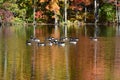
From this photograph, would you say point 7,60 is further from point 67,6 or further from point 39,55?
point 67,6

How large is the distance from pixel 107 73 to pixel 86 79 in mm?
2339

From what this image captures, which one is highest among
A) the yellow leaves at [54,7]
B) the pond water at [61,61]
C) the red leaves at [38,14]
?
the yellow leaves at [54,7]

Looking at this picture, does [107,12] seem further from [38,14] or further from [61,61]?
[61,61]

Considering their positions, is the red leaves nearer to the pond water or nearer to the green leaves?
the green leaves

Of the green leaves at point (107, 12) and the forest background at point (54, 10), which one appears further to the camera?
the green leaves at point (107, 12)

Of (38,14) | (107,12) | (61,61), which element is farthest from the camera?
(38,14)

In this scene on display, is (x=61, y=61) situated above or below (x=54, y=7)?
below

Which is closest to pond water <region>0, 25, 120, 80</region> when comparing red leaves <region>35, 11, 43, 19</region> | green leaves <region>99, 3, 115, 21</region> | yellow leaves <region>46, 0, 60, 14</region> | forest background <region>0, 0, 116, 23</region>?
yellow leaves <region>46, 0, 60, 14</region>

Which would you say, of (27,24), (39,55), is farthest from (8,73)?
(27,24)

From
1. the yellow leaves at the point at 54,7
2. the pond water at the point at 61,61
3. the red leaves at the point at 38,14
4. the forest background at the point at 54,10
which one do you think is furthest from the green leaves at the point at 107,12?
the pond water at the point at 61,61

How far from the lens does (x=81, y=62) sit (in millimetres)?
33656

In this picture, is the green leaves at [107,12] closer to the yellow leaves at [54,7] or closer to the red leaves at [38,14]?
the yellow leaves at [54,7]

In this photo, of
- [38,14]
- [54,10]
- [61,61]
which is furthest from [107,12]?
[61,61]

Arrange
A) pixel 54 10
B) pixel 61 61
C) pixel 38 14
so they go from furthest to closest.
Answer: pixel 38 14
pixel 54 10
pixel 61 61
